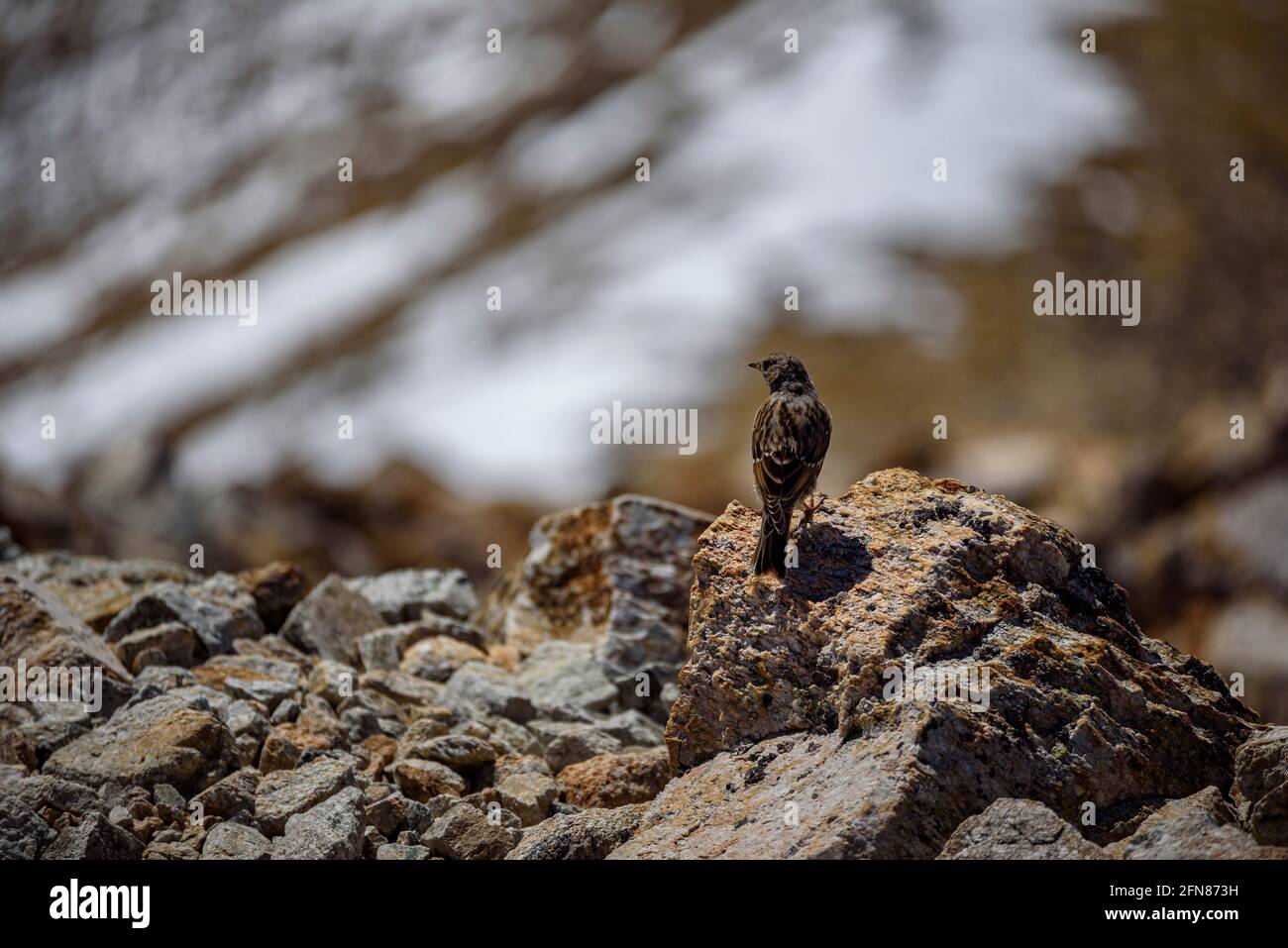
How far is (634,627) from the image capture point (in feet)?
32.1

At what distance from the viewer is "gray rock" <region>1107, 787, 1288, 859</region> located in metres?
5.39

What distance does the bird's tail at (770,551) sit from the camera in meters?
6.86

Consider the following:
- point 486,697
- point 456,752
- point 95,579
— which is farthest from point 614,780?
point 95,579

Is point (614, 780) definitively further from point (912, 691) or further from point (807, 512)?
point (912, 691)

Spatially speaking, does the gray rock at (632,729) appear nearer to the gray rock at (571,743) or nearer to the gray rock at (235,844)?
the gray rock at (571,743)

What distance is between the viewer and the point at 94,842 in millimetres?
6262

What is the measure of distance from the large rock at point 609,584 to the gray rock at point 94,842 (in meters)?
3.73

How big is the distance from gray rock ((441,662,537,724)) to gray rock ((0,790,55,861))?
8.43 feet

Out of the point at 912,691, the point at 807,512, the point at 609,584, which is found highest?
the point at 807,512

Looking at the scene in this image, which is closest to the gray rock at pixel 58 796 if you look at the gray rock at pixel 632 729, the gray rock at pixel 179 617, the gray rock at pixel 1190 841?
the gray rock at pixel 179 617

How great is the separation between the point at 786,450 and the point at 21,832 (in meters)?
3.90

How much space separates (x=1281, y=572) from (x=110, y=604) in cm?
1789

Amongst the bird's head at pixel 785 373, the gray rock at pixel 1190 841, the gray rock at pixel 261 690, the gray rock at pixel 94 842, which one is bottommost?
the gray rock at pixel 94 842
